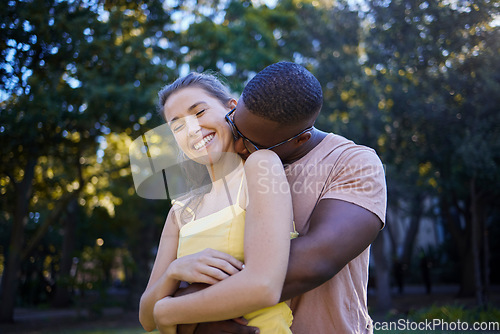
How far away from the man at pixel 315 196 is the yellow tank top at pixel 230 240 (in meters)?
0.06

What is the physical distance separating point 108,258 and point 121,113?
7.22 metres

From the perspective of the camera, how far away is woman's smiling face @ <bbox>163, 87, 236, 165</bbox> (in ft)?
6.06

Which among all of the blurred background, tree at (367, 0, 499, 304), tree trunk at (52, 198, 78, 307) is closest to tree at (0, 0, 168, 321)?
the blurred background

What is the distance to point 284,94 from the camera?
4.64 feet

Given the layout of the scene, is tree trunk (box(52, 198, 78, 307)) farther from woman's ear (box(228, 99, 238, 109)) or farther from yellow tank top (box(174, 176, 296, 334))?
yellow tank top (box(174, 176, 296, 334))

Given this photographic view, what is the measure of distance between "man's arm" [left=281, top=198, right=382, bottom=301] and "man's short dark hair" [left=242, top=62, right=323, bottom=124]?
32 cm

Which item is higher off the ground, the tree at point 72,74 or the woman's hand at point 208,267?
the tree at point 72,74

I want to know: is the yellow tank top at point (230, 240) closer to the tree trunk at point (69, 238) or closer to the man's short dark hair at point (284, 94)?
the man's short dark hair at point (284, 94)

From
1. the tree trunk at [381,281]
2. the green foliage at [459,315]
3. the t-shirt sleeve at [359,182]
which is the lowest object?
the green foliage at [459,315]

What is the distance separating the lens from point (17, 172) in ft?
48.3

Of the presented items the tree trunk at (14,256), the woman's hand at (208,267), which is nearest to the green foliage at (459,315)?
the woman's hand at (208,267)

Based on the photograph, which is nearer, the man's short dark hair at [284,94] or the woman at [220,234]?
the woman at [220,234]

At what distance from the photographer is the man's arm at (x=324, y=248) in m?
1.34
